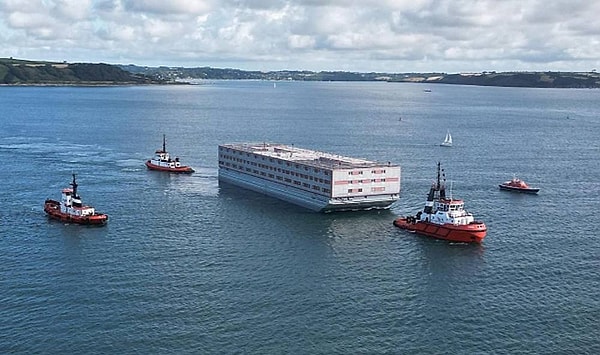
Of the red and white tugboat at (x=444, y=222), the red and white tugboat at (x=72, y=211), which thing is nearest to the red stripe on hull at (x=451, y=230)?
the red and white tugboat at (x=444, y=222)

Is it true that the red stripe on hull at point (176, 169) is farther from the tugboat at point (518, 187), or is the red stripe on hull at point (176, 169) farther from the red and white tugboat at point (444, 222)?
the tugboat at point (518, 187)

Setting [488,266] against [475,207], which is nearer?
[488,266]

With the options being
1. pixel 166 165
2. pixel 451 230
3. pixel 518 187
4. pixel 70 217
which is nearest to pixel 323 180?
pixel 451 230

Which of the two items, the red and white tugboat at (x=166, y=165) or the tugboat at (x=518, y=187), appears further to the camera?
the red and white tugboat at (x=166, y=165)

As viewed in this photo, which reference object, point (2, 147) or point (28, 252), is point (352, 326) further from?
point (2, 147)

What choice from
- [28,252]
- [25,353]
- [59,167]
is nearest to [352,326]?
[25,353]

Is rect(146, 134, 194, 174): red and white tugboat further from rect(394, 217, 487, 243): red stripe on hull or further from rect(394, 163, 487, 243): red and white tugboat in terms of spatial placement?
rect(394, 217, 487, 243): red stripe on hull

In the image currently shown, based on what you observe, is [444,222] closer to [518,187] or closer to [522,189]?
[522,189]
